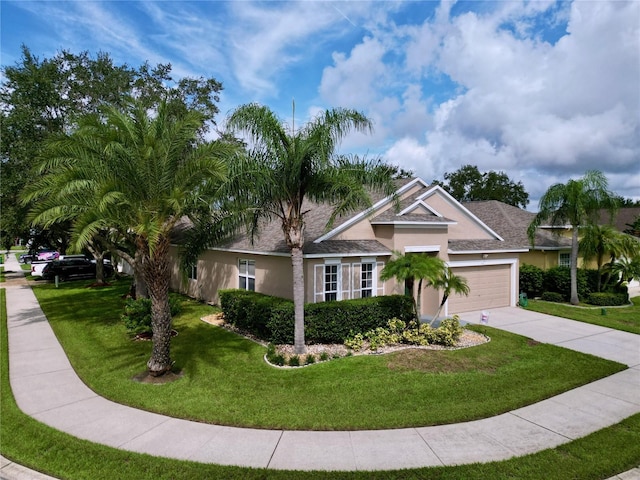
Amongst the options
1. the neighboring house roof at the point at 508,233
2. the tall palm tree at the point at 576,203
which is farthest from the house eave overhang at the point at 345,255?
the tall palm tree at the point at 576,203

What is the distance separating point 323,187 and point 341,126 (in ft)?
5.44

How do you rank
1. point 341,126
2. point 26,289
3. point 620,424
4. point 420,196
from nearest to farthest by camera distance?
point 620,424, point 341,126, point 420,196, point 26,289

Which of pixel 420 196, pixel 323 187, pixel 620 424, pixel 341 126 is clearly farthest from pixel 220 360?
pixel 420 196

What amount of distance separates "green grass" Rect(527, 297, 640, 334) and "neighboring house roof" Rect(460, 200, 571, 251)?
10.0ft

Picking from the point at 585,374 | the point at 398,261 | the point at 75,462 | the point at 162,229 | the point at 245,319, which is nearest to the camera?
the point at 75,462

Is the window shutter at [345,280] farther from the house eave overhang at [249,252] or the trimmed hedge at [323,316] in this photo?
the house eave overhang at [249,252]

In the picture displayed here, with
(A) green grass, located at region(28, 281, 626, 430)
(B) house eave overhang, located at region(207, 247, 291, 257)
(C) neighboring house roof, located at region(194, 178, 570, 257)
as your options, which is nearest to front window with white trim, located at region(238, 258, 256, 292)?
(B) house eave overhang, located at region(207, 247, 291, 257)

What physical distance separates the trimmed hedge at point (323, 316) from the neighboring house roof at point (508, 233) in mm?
5777

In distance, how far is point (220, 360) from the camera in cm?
1011

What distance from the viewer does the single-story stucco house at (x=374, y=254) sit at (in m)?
13.4

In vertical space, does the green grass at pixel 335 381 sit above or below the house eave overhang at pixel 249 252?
below

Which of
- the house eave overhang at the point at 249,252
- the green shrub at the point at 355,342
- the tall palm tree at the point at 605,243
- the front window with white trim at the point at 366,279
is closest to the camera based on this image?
the green shrub at the point at 355,342

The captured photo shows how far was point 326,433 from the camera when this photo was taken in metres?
6.30

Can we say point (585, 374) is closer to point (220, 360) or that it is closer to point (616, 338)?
point (616, 338)
